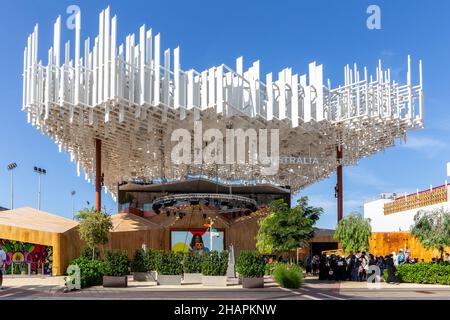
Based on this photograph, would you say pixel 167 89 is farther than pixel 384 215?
No

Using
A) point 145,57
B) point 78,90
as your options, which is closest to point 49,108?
point 78,90

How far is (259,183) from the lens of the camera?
6281 centimetres

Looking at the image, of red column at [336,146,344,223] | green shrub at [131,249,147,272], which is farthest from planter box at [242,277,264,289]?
red column at [336,146,344,223]

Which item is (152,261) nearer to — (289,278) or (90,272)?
(90,272)

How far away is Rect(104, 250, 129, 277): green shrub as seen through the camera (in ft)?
76.4

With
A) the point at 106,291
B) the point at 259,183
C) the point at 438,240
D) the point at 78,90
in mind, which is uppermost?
the point at 78,90

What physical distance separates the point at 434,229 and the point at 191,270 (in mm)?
11550

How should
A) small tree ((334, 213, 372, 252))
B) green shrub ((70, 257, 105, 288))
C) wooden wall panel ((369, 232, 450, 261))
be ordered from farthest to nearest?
1. wooden wall panel ((369, 232, 450, 261))
2. small tree ((334, 213, 372, 252))
3. green shrub ((70, 257, 105, 288))

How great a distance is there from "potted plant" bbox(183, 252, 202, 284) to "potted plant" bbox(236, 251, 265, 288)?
3.59 m

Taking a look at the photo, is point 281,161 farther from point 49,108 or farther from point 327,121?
point 49,108

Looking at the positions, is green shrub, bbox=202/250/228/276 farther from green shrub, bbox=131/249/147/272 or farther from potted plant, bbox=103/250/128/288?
potted plant, bbox=103/250/128/288

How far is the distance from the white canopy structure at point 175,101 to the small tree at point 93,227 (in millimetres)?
5893

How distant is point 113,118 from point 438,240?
68.6 ft
